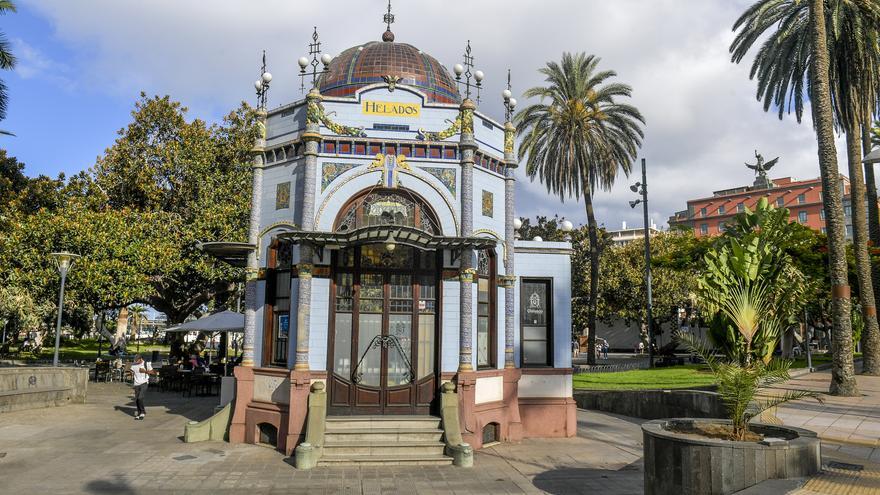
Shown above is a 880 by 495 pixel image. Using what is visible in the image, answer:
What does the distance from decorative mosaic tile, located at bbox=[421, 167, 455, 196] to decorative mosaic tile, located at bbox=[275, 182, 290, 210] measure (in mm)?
3506

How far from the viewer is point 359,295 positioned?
14.4m

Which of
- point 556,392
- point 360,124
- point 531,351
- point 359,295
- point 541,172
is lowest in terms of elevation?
point 556,392

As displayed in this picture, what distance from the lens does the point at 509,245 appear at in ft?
52.9

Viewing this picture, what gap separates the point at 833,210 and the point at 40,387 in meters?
25.5

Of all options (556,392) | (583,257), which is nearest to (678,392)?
(556,392)

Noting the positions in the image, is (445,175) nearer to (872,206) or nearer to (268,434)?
(268,434)

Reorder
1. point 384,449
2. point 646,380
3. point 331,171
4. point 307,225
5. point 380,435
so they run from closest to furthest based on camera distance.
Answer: point 384,449 < point 380,435 < point 307,225 < point 331,171 < point 646,380

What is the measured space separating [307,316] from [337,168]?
146 inches

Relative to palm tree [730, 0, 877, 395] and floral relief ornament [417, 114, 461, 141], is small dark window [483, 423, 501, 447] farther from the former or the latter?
palm tree [730, 0, 877, 395]

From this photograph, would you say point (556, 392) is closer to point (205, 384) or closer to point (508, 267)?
point (508, 267)

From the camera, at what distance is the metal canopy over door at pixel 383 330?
1398 centimetres

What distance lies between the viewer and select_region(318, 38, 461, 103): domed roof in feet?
57.9

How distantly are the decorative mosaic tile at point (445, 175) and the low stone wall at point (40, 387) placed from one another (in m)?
13.9

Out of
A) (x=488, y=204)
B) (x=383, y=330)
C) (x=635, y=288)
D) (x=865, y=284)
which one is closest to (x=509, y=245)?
(x=488, y=204)
